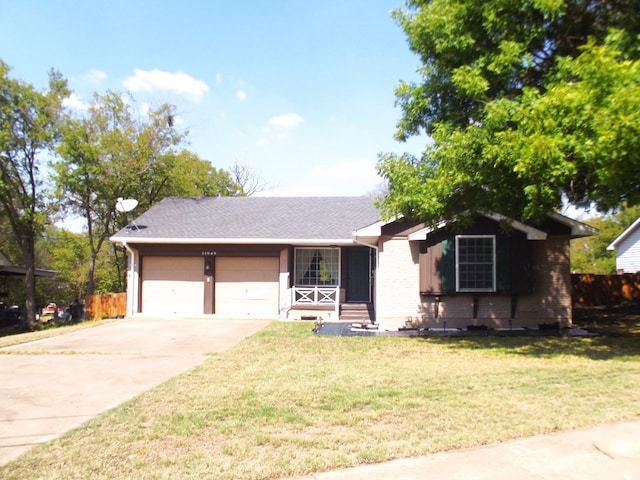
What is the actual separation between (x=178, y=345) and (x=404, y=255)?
6.07 m

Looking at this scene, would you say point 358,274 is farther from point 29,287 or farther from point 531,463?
point 29,287

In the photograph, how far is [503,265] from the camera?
40.8 feet

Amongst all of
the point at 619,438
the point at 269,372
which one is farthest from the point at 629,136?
the point at 269,372

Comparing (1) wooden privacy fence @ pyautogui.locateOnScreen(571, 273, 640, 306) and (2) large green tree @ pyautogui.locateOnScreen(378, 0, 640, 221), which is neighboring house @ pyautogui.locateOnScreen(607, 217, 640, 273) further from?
(2) large green tree @ pyautogui.locateOnScreen(378, 0, 640, 221)

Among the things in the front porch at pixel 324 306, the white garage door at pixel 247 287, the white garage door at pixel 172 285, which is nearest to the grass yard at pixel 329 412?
the front porch at pixel 324 306

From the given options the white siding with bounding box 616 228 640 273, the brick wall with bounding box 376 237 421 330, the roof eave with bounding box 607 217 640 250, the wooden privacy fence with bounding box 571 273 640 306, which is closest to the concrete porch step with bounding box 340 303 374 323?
the brick wall with bounding box 376 237 421 330

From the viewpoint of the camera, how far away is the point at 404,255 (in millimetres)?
12969

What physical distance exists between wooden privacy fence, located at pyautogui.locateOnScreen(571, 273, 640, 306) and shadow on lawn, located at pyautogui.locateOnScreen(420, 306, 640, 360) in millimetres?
7774

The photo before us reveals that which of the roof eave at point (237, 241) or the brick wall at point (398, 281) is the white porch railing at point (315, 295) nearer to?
the roof eave at point (237, 241)

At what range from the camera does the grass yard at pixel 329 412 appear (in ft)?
13.9

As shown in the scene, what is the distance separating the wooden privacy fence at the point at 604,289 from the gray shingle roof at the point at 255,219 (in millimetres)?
10487

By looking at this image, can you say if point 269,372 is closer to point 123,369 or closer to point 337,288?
point 123,369

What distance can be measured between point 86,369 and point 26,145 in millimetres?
15990

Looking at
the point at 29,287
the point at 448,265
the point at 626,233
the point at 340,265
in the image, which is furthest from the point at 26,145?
the point at 626,233
